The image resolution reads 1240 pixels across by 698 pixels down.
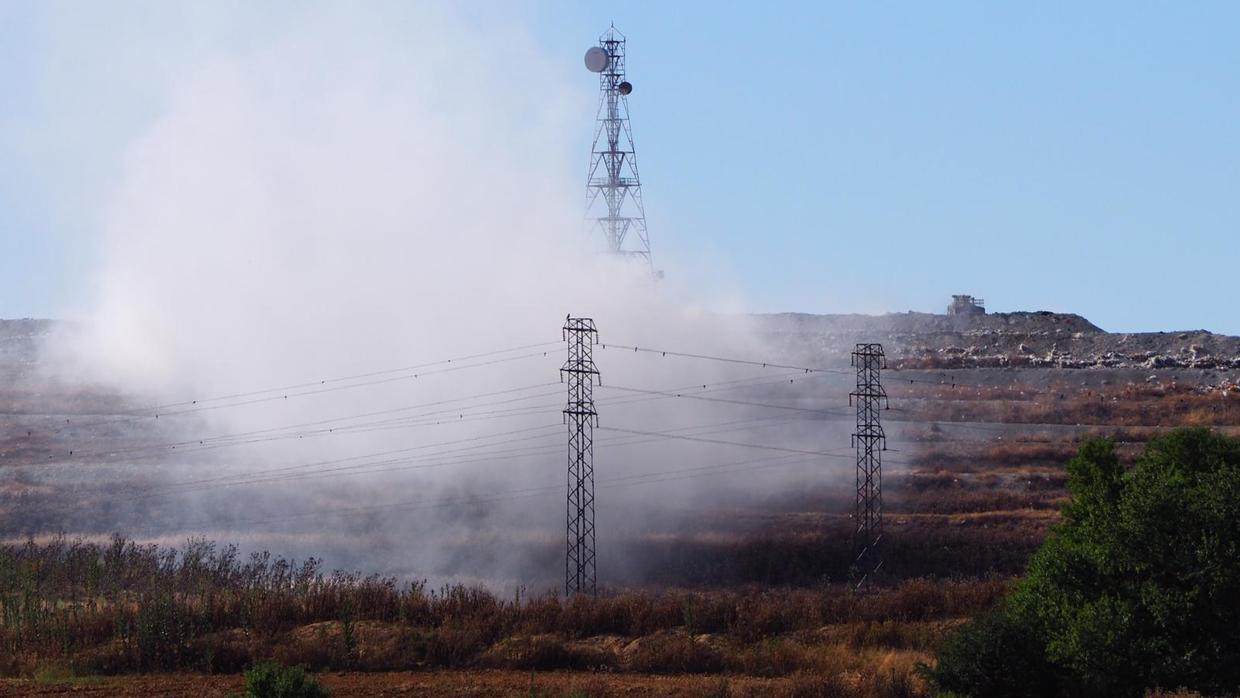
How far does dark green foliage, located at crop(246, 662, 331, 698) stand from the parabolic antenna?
83.5 meters

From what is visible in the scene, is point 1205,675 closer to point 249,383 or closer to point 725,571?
point 725,571

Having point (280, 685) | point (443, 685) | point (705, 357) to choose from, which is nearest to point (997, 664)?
point (443, 685)

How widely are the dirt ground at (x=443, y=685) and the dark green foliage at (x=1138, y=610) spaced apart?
534 cm

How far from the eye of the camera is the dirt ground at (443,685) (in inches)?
1344

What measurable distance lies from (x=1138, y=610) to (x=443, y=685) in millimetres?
16047

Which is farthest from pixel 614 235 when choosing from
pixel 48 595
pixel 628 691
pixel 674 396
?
pixel 628 691

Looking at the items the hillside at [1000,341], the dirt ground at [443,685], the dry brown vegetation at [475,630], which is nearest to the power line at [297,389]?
the dry brown vegetation at [475,630]

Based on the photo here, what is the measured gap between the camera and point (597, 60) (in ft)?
354

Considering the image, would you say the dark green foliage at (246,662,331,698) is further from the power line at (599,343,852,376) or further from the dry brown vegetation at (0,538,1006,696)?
the power line at (599,343,852,376)

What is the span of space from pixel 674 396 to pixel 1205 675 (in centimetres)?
5866

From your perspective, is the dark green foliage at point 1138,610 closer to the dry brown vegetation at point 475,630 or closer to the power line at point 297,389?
the dry brown vegetation at point 475,630

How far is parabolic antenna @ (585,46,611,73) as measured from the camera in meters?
108

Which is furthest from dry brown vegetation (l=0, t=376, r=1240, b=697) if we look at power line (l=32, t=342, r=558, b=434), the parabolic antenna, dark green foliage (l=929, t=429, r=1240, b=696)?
the parabolic antenna

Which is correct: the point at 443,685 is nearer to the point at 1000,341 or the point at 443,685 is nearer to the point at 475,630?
the point at 475,630
